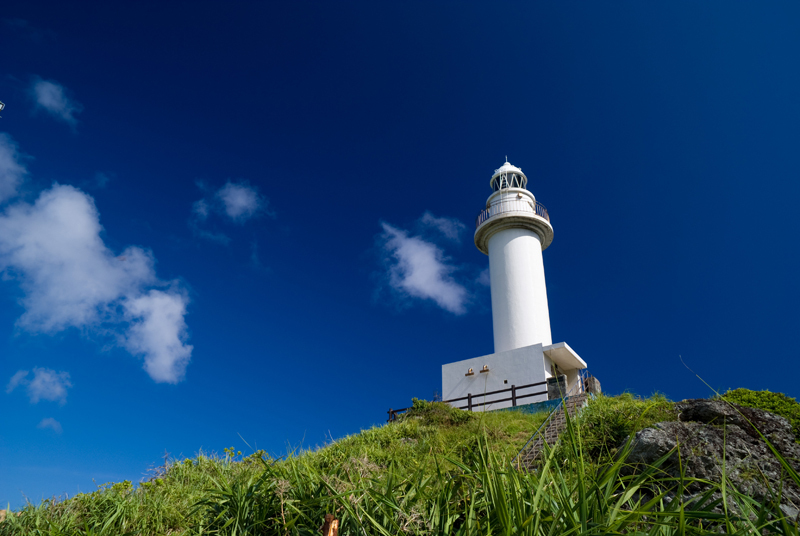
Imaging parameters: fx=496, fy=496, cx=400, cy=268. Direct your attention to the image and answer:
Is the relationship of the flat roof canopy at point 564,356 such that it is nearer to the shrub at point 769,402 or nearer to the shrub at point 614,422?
the shrub at point 769,402

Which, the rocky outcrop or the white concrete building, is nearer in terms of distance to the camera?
the rocky outcrop

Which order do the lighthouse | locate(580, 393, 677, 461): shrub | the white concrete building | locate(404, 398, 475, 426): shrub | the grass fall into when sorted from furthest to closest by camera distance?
the lighthouse, the white concrete building, locate(404, 398, 475, 426): shrub, locate(580, 393, 677, 461): shrub, the grass

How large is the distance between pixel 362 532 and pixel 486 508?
0.79 m

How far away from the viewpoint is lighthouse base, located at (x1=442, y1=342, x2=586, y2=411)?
18.5m

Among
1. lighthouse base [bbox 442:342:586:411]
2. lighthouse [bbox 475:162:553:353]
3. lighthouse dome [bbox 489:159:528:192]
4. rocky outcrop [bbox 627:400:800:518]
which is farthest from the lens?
lighthouse dome [bbox 489:159:528:192]

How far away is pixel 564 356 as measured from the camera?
65.7 ft

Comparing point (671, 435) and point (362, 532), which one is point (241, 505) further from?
point (671, 435)

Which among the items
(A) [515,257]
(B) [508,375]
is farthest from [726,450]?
(A) [515,257]

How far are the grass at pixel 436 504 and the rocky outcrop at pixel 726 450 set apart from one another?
2.10ft

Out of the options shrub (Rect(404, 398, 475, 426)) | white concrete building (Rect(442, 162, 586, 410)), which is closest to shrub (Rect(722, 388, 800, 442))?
white concrete building (Rect(442, 162, 586, 410))

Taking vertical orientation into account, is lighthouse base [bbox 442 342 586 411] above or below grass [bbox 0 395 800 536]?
above

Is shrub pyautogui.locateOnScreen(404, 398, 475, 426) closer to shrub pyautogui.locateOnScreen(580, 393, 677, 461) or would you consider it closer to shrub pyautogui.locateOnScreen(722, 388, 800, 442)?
shrub pyautogui.locateOnScreen(580, 393, 677, 461)

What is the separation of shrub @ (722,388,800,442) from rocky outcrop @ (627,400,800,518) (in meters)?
2.03

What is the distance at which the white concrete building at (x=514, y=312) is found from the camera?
1939 cm
